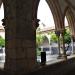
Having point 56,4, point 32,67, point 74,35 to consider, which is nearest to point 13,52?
point 32,67

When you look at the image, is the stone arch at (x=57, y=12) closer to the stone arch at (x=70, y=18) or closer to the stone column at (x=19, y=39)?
the stone arch at (x=70, y=18)

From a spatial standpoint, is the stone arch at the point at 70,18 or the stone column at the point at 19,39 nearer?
the stone column at the point at 19,39

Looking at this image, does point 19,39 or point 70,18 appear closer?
point 19,39

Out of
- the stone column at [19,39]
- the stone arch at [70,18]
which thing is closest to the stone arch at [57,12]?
the stone arch at [70,18]

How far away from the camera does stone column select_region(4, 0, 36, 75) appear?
4876mm

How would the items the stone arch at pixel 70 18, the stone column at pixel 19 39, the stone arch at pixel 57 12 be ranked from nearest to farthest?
the stone column at pixel 19 39 → the stone arch at pixel 57 12 → the stone arch at pixel 70 18

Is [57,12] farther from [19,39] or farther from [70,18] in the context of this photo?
[19,39]

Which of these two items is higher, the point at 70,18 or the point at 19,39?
the point at 70,18

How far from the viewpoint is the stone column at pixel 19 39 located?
4.88 meters

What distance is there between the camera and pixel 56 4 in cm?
1220

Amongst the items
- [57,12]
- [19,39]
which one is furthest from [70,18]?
[19,39]

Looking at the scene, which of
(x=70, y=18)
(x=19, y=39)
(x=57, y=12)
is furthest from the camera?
(x=70, y=18)

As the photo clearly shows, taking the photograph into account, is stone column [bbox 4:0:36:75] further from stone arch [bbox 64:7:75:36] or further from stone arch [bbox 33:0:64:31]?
stone arch [bbox 64:7:75:36]

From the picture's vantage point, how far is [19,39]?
497 cm
